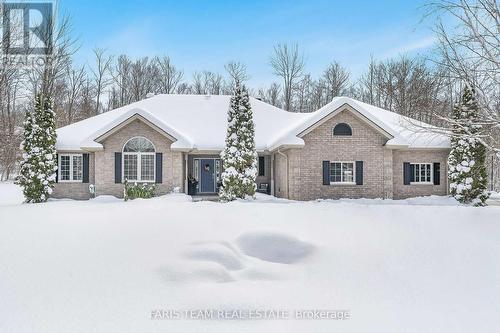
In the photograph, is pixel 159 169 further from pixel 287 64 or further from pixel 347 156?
pixel 287 64

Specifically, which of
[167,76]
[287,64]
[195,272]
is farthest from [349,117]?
[167,76]

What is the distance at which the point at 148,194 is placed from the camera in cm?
1617

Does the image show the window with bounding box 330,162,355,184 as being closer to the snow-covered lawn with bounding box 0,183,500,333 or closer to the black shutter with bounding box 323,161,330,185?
the black shutter with bounding box 323,161,330,185

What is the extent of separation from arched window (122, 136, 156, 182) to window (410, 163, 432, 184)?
12637 mm

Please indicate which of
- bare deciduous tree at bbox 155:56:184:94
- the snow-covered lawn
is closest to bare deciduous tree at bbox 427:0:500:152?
the snow-covered lawn

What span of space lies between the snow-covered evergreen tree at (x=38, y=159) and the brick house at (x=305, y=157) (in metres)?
1.29

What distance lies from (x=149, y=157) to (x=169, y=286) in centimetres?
1205

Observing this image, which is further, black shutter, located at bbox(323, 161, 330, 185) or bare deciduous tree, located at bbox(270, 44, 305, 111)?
bare deciduous tree, located at bbox(270, 44, 305, 111)

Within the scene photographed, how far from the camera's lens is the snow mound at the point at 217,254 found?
7.04 meters

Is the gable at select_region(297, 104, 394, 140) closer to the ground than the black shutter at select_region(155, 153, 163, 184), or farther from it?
farther from it

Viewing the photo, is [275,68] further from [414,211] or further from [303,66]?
[414,211]

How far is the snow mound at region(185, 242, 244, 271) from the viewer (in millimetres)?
7043

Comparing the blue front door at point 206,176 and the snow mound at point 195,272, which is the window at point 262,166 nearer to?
Answer: the blue front door at point 206,176

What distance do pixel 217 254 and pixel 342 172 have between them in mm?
11168
